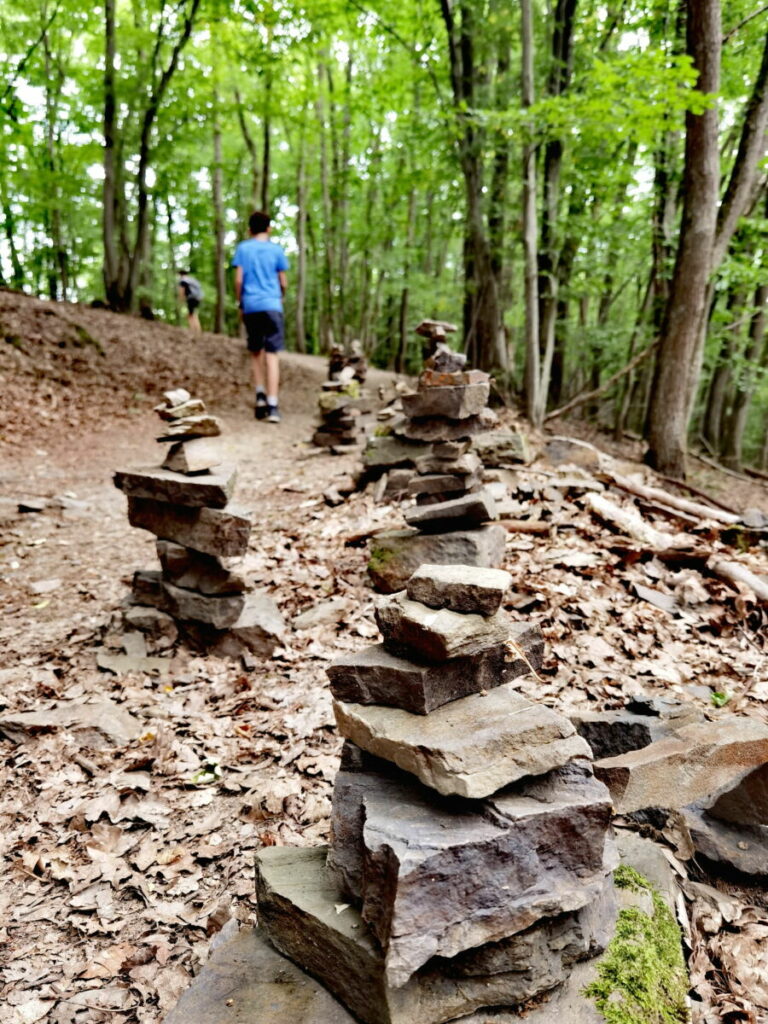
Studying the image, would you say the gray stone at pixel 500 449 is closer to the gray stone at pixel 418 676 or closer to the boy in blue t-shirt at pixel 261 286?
the boy in blue t-shirt at pixel 261 286

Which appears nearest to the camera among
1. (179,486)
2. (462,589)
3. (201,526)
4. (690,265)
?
(462,589)

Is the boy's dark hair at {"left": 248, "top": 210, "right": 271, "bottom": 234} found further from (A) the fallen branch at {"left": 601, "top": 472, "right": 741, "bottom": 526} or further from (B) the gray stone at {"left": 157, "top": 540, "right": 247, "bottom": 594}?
(B) the gray stone at {"left": 157, "top": 540, "right": 247, "bottom": 594}

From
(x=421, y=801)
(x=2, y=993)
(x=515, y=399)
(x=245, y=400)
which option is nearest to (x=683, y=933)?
(x=421, y=801)

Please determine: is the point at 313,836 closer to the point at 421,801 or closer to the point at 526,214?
the point at 421,801

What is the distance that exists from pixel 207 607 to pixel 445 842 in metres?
3.00

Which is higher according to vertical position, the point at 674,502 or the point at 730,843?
the point at 674,502

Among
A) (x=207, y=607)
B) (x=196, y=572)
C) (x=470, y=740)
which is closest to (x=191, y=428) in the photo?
(x=196, y=572)

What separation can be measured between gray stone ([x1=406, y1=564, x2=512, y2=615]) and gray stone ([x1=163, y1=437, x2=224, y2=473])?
255 centimetres

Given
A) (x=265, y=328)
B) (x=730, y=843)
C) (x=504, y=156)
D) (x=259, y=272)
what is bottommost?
(x=730, y=843)

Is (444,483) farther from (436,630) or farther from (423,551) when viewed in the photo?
(436,630)

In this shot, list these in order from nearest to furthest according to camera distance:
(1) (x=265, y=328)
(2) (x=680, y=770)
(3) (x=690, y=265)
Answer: (2) (x=680, y=770) < (3) (x=690, y=265) < (1) (x=265, y=328)

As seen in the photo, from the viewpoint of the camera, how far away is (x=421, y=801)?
7.12 ft

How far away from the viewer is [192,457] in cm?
448

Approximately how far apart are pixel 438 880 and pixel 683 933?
1.23m
